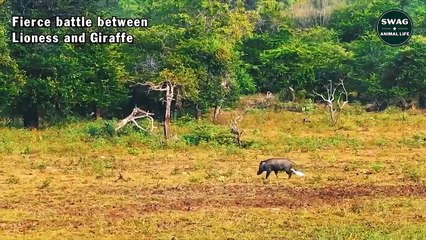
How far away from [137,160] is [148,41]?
19.1 m

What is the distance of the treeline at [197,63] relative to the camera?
41.1 m

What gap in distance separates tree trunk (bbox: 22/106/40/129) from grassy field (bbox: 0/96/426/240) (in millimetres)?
2867

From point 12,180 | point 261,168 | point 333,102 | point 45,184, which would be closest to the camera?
point 45,184

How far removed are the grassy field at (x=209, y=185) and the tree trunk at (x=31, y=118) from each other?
287 centimetres

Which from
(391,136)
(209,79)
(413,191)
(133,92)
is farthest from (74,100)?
(413,191)

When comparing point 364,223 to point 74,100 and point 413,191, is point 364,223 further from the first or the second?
point 74,100

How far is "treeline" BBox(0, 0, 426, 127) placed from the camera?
41094mm

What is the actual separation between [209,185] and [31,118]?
2309 centimetres

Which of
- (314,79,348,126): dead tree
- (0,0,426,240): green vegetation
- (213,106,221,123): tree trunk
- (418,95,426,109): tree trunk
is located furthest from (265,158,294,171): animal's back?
(418,95,426,109): tree trunk

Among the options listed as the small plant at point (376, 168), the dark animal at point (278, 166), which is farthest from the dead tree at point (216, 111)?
the dark animal at point (278, 166)

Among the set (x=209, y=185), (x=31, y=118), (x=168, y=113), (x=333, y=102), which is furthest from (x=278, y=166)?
(x=333, y=102)

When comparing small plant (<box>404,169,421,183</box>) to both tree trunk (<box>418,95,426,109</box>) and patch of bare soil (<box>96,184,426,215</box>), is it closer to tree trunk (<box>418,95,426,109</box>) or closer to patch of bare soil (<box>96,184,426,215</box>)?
patch of bare soil (<box>96,184,426,215</box>)

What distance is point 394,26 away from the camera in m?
26.5

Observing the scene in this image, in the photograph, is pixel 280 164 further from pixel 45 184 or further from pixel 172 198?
pixel 45 184
